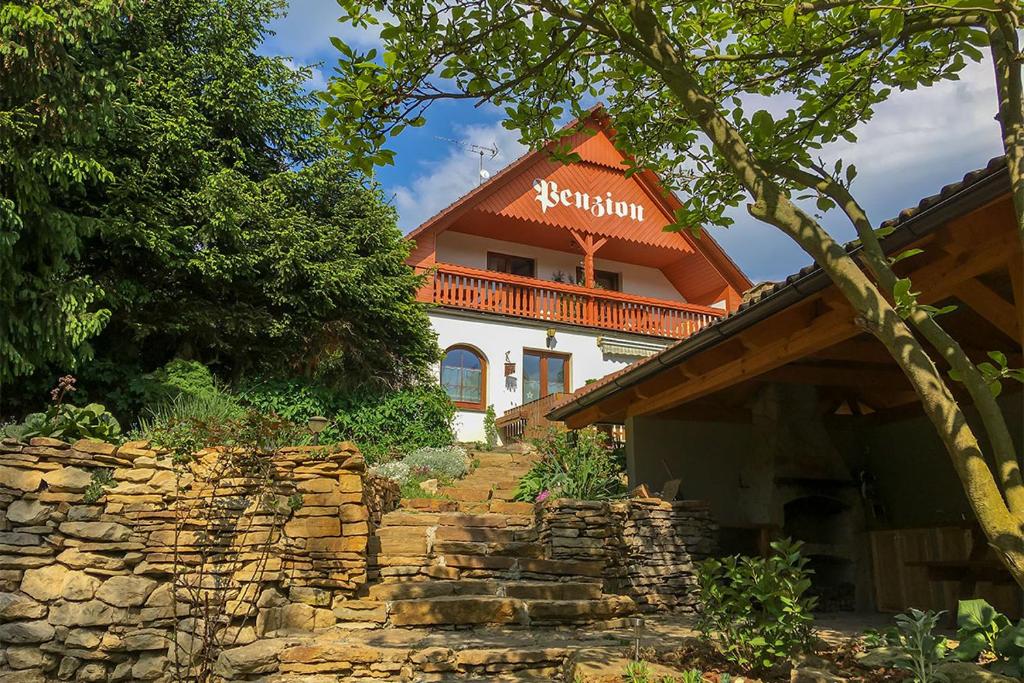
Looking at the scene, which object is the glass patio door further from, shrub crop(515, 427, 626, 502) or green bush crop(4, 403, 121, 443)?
green bush crop(4, 403, 121, 443)

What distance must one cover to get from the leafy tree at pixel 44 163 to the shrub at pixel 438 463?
4722 mm

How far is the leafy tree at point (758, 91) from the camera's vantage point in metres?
2.71

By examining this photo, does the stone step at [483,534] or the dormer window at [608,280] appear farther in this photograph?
the dormer window at [608,280]

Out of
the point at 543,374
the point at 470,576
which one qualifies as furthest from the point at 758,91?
the point at 543,374

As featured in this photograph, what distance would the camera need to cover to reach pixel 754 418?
9.37 meters

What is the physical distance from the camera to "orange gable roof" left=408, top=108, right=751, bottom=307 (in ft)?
59.5

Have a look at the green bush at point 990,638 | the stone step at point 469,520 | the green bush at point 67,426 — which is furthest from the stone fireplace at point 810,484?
the green bush at point 67,426

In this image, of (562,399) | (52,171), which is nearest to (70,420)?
(52,171)

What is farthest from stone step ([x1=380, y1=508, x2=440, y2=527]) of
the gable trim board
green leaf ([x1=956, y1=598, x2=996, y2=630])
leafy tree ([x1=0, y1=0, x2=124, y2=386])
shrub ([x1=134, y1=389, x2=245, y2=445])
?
green leaf ([x1=956, y1=598, x2=996, y2=630])

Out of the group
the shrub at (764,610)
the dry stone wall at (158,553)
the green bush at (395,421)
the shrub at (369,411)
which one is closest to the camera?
the shrub at (764,610)

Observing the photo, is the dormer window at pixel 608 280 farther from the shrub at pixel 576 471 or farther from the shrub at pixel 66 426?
the shrub at pixel 66 426

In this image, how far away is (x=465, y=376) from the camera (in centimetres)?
1653

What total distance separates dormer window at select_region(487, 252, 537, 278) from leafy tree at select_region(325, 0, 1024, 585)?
14.6 metres

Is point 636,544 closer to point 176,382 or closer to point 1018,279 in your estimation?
point 1018,279
